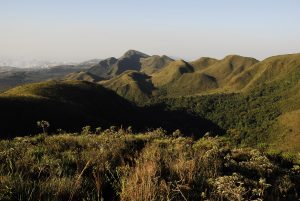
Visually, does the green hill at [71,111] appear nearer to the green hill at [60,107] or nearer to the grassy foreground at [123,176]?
the green hill at [60,107]

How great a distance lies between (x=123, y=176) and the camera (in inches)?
299

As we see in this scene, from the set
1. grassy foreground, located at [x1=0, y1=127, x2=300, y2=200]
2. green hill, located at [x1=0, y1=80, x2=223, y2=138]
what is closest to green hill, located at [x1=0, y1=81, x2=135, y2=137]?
green hill, located at [x1=0, y1=80, x2=223, y2=138]

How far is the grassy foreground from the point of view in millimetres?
6688

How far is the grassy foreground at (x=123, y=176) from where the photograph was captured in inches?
263

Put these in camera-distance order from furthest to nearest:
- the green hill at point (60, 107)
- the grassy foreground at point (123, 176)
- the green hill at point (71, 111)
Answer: the green hill at point (71, 111), the green hill at point (60, 107), the grassy foreground at point (123, 176)

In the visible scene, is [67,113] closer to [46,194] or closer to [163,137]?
[163,137]

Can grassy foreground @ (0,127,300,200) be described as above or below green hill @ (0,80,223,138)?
above

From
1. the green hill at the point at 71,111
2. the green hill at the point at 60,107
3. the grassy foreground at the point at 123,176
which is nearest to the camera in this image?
the grassy foreground at the point at 123,176

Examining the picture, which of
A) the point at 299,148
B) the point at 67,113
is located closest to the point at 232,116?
the point at 299,148

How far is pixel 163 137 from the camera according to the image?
15656mm

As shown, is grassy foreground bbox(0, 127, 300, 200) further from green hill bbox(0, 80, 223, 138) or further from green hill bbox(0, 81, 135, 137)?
green hill bbox(0, 81, 135, 137)

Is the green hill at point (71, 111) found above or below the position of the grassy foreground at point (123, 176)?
below

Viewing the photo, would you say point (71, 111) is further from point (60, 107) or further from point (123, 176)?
point (123, 176)

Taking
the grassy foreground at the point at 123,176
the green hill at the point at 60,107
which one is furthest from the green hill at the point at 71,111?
the grassy foreground at the point at 123,176
